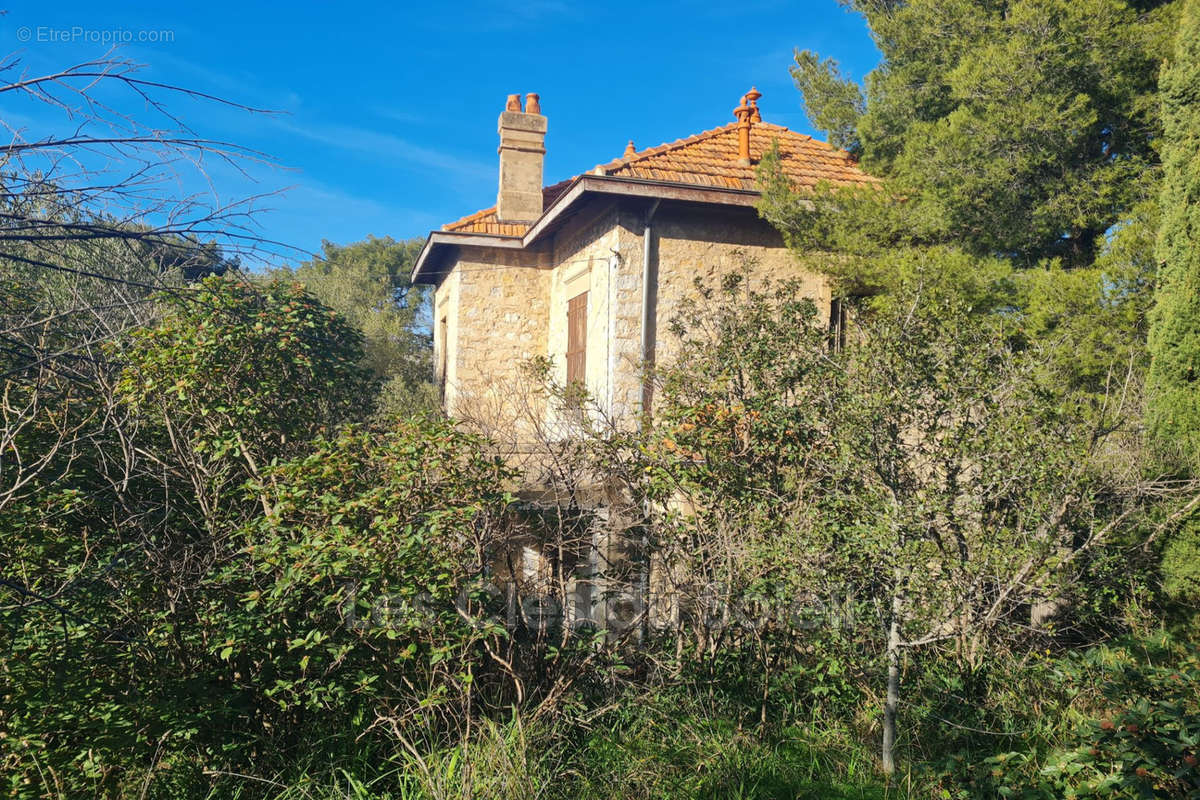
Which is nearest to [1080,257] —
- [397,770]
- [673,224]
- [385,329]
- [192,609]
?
[673,224]

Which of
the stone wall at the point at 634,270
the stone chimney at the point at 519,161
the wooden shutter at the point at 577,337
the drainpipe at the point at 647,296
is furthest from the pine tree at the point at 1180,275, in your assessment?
the stone chimney at the point at 519,161

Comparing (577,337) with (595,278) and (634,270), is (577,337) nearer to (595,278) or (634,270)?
(595,278)

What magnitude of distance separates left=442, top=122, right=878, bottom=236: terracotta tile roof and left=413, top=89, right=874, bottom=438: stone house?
0.02m

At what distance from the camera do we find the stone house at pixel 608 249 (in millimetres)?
8500

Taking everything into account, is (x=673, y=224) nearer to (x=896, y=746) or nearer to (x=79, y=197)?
(x=896, y=746)

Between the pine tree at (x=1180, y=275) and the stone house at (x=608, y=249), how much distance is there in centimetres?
306

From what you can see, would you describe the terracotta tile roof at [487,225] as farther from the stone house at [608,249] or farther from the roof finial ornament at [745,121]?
the roof finial ornament at [745,121]

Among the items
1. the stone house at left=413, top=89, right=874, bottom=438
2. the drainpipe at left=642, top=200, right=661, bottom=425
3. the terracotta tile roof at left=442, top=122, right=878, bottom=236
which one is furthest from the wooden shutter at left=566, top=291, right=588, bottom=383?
the terracotta tile roof at left=442, top=122, right=878, bottom=236

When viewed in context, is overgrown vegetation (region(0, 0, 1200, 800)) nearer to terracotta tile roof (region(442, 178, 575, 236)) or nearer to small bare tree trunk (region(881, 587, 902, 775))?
small bare tree trunk (region(881, 587, 902, 775))

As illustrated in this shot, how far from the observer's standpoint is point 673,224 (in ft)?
28.5

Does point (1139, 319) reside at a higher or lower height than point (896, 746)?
higher

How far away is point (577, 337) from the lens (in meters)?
9.92

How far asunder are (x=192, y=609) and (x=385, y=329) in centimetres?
1533

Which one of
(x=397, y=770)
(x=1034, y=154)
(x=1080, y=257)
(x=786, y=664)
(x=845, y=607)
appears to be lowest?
(x=397, y=770)
